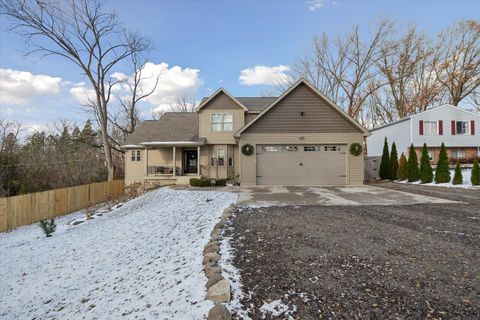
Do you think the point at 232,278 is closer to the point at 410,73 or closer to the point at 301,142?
the point at 301,142

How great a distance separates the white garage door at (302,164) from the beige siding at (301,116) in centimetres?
90

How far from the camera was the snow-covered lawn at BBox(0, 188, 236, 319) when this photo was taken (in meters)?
3.30

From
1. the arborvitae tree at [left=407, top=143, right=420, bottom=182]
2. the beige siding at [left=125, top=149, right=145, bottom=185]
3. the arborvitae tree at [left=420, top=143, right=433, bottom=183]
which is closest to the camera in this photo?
the arborvitae tree at [left=420, top=143, right=433, bottom=183]

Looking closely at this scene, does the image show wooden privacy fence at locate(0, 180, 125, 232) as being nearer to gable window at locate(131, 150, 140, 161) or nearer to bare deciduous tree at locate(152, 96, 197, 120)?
gable window at locate(131, 150, 140, 161)

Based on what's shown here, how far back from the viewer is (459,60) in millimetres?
28797

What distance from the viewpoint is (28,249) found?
7.67 metres

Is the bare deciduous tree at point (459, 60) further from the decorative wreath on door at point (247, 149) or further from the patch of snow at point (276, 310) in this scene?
the patch of snow at point (276, 310)

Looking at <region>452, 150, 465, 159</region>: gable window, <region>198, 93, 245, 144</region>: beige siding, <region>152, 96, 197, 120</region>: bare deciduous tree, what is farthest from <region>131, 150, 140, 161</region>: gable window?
<region>452, 150, 465, 159</region>: gable window

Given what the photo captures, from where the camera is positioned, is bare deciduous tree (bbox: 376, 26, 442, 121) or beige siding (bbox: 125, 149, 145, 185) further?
bare deciduous tree (bbox: 376, 26, 442, 121)

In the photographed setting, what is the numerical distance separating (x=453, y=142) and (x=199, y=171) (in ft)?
75.8

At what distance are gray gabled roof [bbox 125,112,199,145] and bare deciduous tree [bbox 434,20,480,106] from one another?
28.7 meters

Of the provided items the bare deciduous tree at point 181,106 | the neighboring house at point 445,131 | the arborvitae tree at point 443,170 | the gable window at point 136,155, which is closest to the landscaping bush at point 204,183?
the gable window at point 136,155

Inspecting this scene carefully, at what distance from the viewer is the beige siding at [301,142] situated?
44.8ft

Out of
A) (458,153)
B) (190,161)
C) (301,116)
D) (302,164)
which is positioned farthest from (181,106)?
(458,153)
